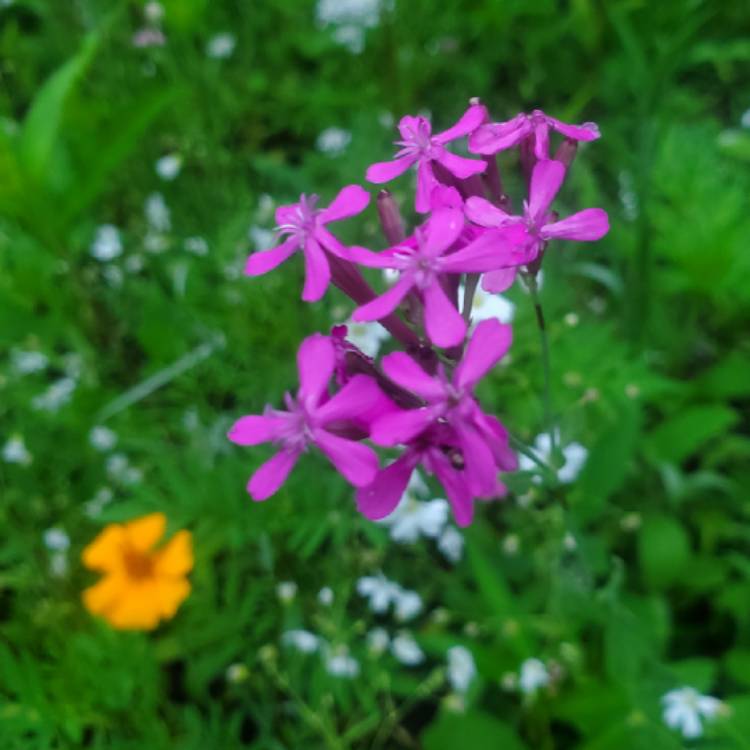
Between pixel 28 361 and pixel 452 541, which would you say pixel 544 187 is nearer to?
pixel 452 541

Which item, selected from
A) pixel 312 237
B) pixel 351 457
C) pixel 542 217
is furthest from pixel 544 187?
pixel 351 457

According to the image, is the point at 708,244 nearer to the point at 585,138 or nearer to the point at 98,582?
the point at 585,138

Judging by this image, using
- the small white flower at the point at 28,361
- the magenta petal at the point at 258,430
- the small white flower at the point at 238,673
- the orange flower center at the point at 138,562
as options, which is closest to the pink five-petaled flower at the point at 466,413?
the magenta petal at the point at 258,430

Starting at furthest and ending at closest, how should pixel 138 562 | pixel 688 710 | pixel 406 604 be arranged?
pixel 138 562
pixel 406 604
pixel 688 710

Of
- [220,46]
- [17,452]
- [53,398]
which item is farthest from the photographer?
[220,46]

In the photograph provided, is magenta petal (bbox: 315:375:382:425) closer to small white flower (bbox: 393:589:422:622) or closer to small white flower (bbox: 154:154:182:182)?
small white flower (bbox: 393:589:422:622)

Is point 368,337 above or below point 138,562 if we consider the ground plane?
above

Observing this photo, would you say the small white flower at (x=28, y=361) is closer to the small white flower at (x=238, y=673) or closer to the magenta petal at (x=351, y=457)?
the small white flower at (x=238, y=673)
